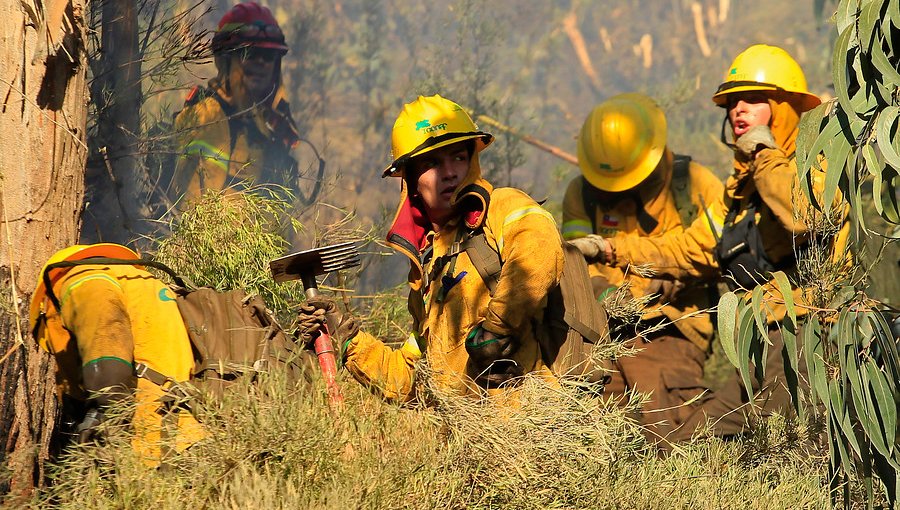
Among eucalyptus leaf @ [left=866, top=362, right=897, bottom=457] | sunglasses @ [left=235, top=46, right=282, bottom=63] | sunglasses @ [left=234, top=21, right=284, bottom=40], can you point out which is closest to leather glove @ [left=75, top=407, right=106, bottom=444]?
eucalyptus leaf @ [left=866, top=362, right=897, bottom=457]

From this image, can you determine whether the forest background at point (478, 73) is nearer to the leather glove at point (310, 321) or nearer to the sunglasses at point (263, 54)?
the sunglasses at point (263, 54)

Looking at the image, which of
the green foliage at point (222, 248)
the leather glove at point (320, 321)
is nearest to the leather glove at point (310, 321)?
the leather glove at point (320, 321)

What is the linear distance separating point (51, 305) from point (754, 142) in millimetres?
3633

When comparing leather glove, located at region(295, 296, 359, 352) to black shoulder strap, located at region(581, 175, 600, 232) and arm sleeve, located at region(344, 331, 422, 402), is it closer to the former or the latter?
arm sleeve, located at region(344, 331, 422, 402)

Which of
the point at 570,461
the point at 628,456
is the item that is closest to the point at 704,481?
the point at 628,456

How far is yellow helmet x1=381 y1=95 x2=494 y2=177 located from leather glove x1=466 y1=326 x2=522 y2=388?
93 cm

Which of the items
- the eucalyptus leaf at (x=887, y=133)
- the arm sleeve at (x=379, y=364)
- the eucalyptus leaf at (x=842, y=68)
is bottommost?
the arm sleeve at (x=379, y=364)

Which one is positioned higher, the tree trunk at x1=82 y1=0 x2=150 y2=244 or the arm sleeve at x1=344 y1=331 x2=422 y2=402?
the tree trunk at x1=82 y1=0 x2=150 y2=244

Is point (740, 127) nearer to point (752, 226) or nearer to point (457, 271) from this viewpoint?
point (752, 226)

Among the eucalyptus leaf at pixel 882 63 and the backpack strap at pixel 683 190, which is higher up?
the eucalyptus leaf at pixel 882 63

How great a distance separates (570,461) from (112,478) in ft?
5.37

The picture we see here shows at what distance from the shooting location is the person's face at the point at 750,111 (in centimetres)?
644

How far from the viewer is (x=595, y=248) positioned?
6.59 m

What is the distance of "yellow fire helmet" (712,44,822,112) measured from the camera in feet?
21.0
